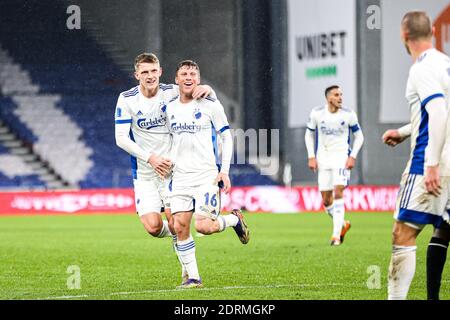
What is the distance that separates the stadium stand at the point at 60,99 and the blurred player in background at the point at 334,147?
39.5 feet

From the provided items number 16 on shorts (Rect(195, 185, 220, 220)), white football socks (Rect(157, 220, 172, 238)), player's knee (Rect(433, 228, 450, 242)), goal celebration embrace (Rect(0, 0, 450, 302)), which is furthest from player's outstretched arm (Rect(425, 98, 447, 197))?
white football socks (Rect(157, 220, 172, 238))

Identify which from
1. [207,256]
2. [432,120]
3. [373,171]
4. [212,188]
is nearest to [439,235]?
[432,120]

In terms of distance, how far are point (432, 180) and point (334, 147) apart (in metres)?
8.44

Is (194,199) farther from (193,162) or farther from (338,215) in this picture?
(338,215)

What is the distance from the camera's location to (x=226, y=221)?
30.6ft

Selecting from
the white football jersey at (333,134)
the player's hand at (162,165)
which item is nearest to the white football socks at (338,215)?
the white football jersey at (333,134)

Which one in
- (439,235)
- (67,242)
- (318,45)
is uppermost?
(318,45)

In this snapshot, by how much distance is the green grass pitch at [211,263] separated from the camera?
27.5 ft

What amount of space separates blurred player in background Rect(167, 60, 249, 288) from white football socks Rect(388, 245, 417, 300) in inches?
97.6

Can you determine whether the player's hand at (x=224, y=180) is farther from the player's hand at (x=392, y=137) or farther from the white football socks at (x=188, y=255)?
the player's hand at (x=392, y=137)

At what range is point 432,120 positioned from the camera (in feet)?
19.9

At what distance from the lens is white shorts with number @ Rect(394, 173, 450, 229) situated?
6246mm

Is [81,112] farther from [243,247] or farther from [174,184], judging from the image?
[174,184]

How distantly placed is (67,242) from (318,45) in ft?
40.9
